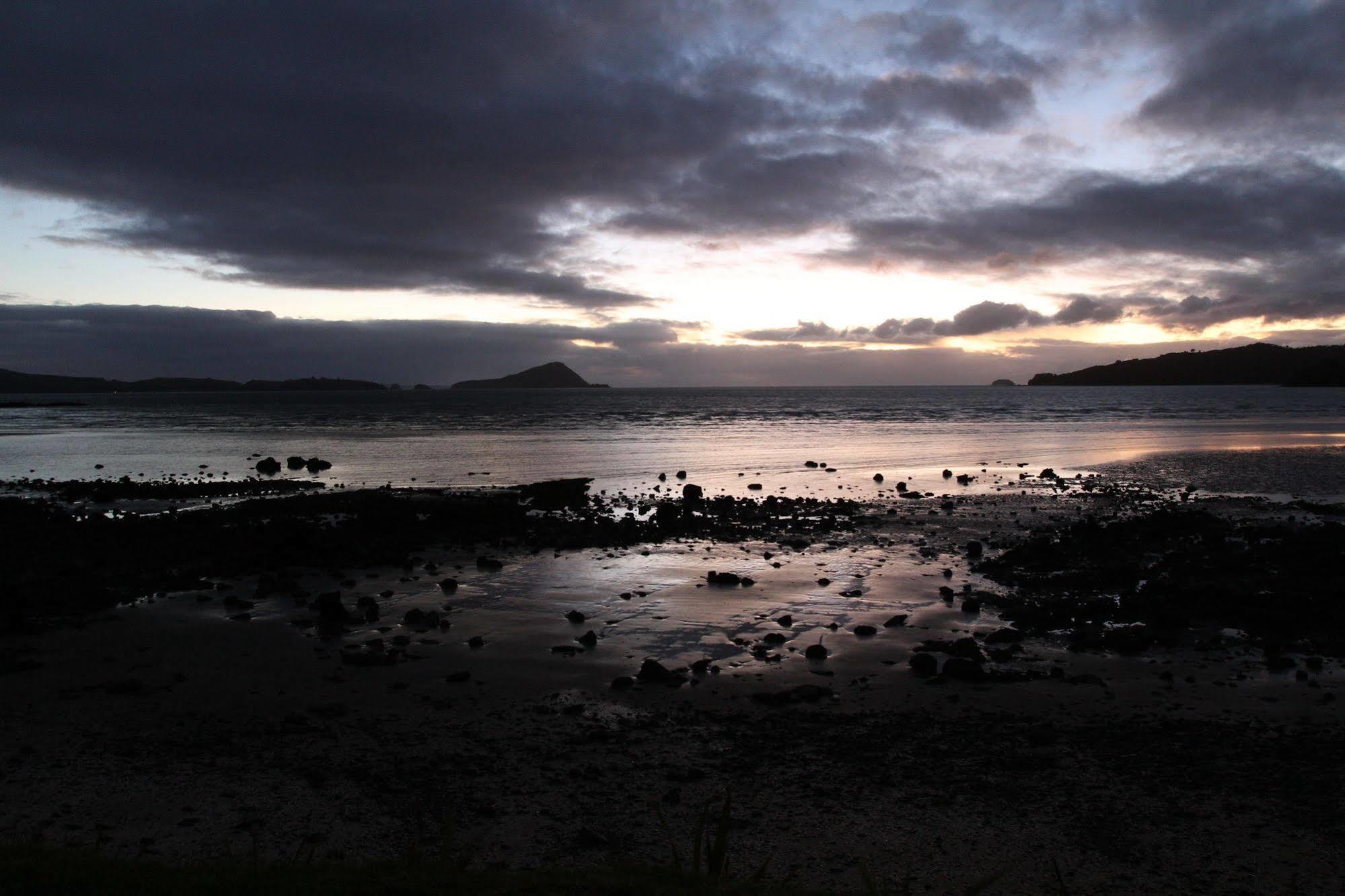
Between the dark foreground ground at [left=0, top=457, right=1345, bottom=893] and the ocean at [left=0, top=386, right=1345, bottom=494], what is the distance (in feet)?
60.3

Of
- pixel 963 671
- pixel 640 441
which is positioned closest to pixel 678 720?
pixel 963 671

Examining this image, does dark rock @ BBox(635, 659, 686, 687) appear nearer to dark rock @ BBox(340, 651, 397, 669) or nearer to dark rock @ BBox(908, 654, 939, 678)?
dark rock @ BBox(908, 654, 939, 678)

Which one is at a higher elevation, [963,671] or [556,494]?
[556,494]

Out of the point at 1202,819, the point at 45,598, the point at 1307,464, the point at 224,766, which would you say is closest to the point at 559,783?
the point at 224,766

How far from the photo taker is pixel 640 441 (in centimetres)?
6431

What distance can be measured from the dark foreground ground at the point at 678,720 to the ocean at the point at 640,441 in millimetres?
18370

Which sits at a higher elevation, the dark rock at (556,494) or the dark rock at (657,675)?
the dark rock at (556,494)

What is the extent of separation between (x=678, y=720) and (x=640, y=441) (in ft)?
178

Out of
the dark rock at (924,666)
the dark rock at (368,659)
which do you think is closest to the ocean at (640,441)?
the dark rock at (924,666)

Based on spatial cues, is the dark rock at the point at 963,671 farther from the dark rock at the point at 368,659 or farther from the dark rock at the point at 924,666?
the dark rock at the point at 368,659

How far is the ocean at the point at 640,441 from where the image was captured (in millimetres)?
42938

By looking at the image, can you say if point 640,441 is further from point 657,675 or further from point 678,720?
point 678,720

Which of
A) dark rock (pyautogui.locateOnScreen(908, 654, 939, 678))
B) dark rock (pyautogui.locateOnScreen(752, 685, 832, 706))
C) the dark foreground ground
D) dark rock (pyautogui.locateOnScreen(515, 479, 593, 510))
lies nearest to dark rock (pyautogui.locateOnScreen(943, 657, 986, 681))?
the dark foreground ground

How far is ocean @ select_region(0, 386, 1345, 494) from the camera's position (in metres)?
42.9
